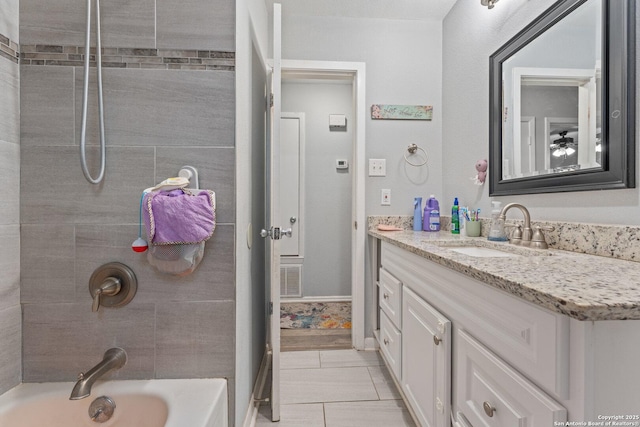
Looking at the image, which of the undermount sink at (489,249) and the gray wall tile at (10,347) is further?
the undermount sink at (489,249)

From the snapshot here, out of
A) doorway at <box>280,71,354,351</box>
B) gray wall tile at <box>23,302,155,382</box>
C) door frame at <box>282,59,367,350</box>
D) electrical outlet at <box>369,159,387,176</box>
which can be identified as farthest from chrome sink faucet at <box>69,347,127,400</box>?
doorway at <box>280,71,354,351</box>

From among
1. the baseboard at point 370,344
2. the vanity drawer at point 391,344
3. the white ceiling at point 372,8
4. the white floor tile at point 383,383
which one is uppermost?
the white ceiling at point 372,8

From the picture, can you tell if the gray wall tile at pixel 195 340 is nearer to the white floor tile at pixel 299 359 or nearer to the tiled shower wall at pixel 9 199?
the tiled shower wall at pixel 9 199

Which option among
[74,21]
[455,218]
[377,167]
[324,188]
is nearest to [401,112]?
[377,167]

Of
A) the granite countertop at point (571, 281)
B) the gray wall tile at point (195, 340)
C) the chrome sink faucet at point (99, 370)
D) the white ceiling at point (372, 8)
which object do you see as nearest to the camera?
the granite countertop at point (571, 281)

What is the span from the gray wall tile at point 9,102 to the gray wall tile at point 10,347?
604 millimetres

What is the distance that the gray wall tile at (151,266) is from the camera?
105 cm

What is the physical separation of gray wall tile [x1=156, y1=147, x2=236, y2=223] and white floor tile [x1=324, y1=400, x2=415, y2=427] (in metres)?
1.16

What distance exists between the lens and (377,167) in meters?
2.18

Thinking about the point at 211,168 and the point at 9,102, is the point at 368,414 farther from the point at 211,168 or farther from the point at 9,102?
the point at 9,102

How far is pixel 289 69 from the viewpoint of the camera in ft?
6.91

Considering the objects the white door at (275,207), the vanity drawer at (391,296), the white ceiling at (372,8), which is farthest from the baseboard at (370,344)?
the white ceiling at (372,8)

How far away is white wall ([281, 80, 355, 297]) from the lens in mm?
3080

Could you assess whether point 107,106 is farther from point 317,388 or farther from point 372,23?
point 372,23
